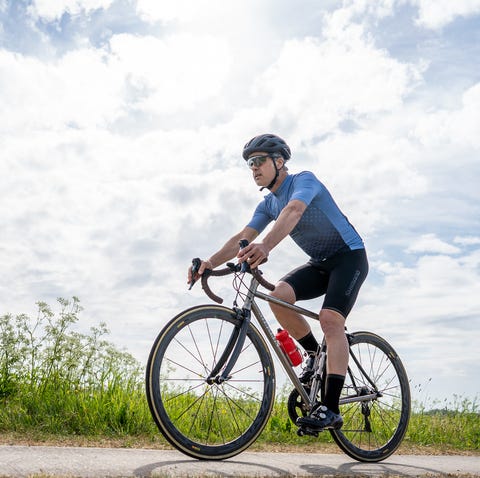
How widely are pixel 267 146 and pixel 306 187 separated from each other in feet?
1.75

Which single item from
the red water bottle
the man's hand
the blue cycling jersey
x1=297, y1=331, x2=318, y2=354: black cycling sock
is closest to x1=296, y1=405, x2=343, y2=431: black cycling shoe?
the red water bottle

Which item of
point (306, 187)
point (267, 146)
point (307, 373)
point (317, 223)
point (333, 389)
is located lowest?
point (333, 389)

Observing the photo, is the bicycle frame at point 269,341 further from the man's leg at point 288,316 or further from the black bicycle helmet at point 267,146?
the black bicycle helmet at point 267,146

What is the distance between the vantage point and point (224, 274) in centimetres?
518

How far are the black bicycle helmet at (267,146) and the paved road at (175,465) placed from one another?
2.58 metres

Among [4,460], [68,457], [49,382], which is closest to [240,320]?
[68,457]

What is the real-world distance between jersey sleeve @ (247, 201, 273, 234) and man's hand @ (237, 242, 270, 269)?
1110 millimetres

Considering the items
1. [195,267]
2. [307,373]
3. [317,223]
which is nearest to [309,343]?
[307,373]

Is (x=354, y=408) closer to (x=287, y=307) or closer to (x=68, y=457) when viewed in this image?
(x=287, y=307)

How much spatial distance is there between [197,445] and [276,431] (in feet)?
8.03

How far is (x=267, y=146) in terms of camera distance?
5.55 m

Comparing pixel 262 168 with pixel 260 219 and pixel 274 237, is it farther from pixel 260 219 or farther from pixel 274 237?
pixel 274 237

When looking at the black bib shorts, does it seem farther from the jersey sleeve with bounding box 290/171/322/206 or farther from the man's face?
the man's face

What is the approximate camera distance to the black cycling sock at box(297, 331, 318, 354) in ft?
19.3
